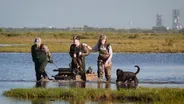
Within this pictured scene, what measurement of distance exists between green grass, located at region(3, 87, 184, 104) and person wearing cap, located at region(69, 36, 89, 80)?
497 centimetres

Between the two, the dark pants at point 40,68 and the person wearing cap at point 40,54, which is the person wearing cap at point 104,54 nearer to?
the person wearing cap at point 40,54

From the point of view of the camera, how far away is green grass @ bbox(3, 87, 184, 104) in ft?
65.9

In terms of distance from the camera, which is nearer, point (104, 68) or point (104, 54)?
point (104, 54)

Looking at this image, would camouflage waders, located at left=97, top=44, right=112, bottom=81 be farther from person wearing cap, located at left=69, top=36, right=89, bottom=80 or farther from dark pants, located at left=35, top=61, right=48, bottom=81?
dark pants, located at left=35, top=61, right=48, bottom=81

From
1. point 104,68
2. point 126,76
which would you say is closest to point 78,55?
point 104,68

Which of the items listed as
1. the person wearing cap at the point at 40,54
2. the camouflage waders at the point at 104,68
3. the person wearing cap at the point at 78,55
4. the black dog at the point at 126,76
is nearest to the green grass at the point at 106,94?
the black dog at the point at 126,76

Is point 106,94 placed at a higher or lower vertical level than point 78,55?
lower

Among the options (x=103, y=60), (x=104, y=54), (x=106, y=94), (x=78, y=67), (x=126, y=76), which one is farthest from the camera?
(x=78, y=67)

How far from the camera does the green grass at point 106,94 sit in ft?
65.9

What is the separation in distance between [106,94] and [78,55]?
19.7 ft

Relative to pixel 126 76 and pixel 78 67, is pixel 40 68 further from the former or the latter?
pixel 126 76

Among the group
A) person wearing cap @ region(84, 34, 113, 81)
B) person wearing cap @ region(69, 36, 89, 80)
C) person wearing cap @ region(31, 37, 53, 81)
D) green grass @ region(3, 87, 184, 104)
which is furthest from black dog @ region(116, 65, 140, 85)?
green grass @ region(3, 87, 184, 104)

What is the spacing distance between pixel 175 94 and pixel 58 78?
7656 mm

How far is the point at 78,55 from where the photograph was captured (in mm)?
26469
